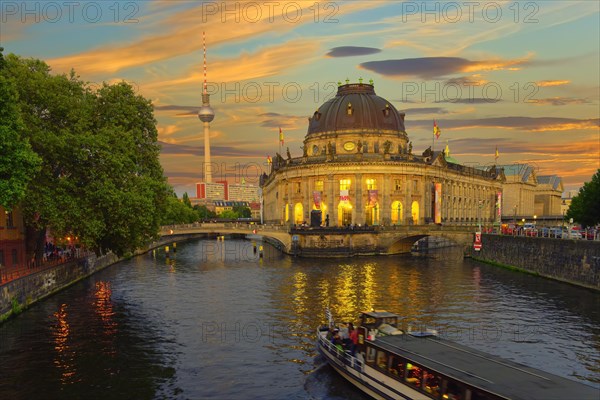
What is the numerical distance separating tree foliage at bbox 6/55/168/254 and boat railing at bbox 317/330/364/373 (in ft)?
92.0

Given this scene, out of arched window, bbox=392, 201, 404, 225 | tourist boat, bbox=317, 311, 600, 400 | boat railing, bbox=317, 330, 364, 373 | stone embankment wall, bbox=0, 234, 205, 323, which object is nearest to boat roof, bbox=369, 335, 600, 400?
tourist boat, bbox=317, 311, 600, 400

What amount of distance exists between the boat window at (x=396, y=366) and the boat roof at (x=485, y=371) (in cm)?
36

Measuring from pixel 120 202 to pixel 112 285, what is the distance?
15.8 m

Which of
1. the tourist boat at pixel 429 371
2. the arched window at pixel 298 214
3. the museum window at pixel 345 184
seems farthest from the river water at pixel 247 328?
the arched window at pixel 298 214

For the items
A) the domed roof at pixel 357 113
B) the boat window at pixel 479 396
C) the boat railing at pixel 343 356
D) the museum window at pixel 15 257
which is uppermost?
the domed roof at pixel 357 113

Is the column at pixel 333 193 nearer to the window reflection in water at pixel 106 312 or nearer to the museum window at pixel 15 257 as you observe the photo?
the window reflection in water at pixel 106 312

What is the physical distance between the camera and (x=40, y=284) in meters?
51.1

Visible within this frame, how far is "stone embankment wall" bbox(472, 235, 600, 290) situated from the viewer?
5728 centimetres

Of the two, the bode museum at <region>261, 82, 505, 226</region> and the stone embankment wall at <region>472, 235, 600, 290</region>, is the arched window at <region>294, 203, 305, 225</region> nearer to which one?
the bode museum at <region>261, 82, 505, 226</region>

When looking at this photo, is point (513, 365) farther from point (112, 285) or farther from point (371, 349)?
point (112, 285)

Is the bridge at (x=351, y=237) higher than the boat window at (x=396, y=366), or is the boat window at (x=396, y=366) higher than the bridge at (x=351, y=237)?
A: the bridge at (x=351, y=237)

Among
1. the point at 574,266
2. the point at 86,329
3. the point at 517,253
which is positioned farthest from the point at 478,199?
the point at 86,329

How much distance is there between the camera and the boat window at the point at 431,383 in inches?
920

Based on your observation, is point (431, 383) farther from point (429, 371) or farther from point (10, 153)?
point (10, 153)
